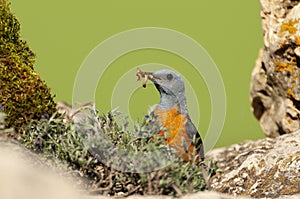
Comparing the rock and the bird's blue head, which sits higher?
the rock

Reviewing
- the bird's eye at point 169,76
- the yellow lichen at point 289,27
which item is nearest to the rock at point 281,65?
the yellow lichen at point 289,27

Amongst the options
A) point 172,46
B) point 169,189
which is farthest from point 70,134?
point 172,46

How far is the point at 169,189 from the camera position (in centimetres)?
725

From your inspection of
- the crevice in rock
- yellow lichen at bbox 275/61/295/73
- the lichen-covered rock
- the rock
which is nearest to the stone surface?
the lichen-covered rock

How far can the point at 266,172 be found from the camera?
30.5 ft

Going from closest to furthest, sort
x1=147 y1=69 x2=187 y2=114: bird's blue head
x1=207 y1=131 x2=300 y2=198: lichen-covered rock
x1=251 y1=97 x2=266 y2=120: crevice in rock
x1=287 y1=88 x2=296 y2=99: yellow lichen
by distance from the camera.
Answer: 1. x1=147 y1=69 x2=187 y2=114: bird's blue head
2. x1=207 y1=131 x2=300 y2=198: lichen-covered rock
3. x1=287 y1=88 x2=296 y2=99: yellow lichen
4. x1=251 y1=97 x2=266 y2=120: crevice in rock

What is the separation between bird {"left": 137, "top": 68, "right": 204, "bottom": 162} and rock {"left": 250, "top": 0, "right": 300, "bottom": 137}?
335cm

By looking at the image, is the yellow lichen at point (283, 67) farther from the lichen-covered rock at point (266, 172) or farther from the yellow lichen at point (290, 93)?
the lichen-covered rock at point (266, 172)

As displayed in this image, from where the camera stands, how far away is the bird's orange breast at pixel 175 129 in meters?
8.05

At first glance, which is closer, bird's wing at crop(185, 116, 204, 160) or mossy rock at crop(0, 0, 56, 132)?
mossy rock at crop(0, 0, 56, 132)

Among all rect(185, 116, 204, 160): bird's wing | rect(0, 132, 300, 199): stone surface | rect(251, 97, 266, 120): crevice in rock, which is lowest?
rect(0, 132, 300, 199): stone surface

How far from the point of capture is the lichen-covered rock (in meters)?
8.73

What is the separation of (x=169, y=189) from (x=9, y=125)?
7.15ft

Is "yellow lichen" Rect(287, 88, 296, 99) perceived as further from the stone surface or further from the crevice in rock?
the crevice in rock
